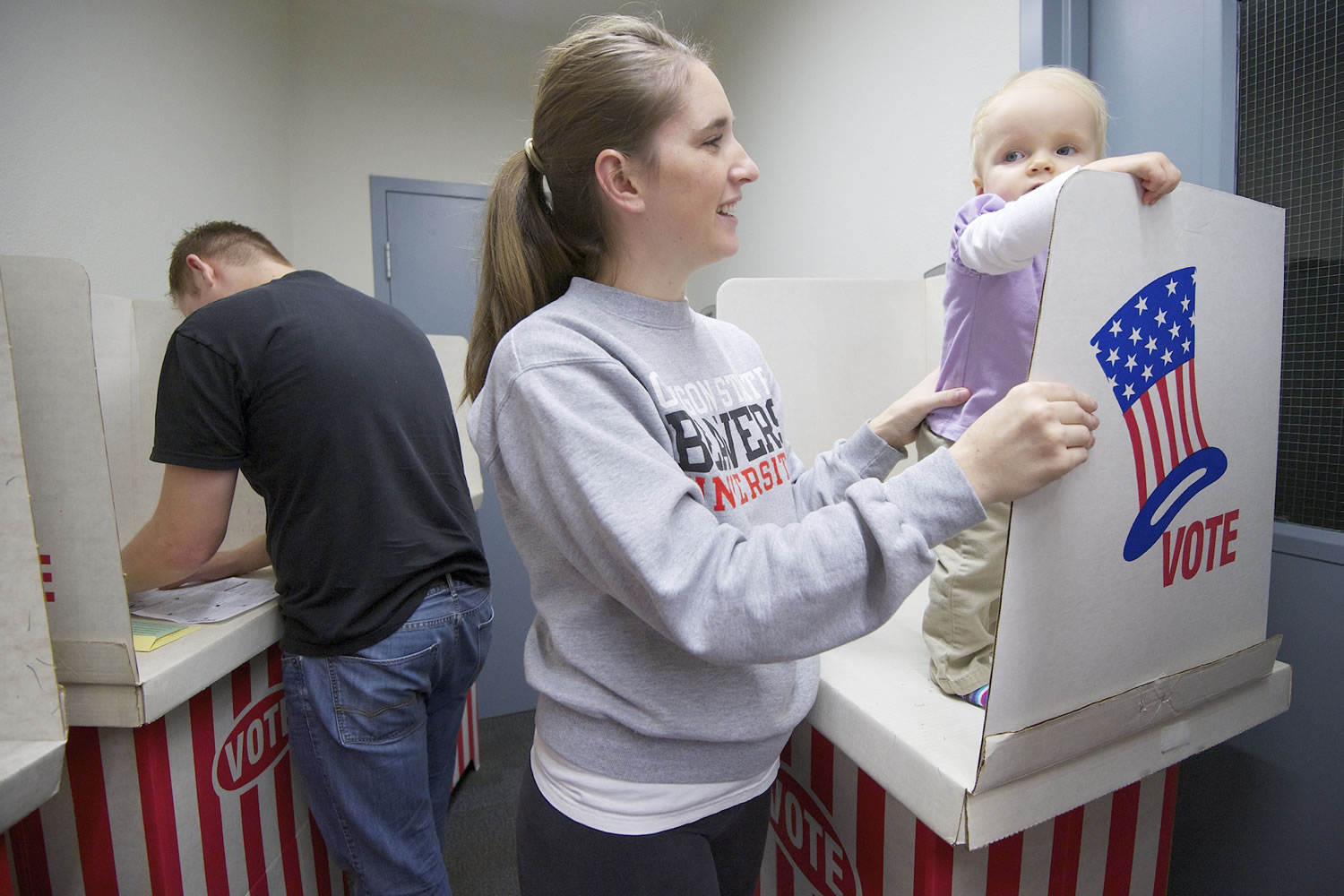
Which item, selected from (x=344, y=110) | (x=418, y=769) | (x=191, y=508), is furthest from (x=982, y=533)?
(x=344, y=110)

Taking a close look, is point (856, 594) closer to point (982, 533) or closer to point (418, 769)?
point (982, 533)

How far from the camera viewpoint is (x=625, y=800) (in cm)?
67

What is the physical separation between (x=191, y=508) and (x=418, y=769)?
56cm

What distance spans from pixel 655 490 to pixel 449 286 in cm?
273

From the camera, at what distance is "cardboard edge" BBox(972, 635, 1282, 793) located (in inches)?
22.3

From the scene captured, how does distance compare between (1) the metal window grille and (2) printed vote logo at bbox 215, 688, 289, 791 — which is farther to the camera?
(2) printed vote logo at bbox 215, 688, 289, 791

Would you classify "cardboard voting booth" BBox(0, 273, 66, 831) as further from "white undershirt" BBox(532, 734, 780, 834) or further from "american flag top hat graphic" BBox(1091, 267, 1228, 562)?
"american flag top hat graphic" BBox(1091, 267, 1228, 562)

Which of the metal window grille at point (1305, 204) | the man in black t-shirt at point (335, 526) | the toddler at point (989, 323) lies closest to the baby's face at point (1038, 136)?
the toddler at point (989, 323)

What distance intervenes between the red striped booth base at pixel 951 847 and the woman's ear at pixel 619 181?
2.41 feet

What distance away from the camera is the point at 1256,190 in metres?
1.01

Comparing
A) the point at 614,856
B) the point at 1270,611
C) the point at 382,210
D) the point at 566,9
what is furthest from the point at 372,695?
the point at 566,9

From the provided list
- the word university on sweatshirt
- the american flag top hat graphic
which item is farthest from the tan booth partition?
the american flag top hat graphic

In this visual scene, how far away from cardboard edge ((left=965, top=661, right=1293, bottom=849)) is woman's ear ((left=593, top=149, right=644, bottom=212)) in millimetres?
637

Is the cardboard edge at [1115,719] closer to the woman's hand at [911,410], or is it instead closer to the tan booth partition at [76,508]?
the woman's hand at [911,410]
